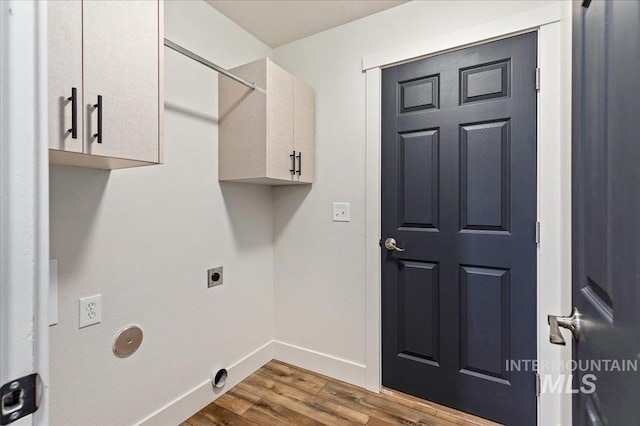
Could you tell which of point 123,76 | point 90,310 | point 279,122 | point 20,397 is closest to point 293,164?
point 279,122

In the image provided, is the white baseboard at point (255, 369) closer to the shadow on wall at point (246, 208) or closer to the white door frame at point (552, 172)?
the shadow on wall at point (246, 208)

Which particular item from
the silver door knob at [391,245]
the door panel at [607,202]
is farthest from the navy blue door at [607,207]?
the silver door knob at [391,245]

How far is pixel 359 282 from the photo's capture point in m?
1.99

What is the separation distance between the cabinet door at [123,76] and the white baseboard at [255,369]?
4.46ft

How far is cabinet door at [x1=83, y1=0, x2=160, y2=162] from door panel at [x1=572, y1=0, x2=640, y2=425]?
4.30 ft

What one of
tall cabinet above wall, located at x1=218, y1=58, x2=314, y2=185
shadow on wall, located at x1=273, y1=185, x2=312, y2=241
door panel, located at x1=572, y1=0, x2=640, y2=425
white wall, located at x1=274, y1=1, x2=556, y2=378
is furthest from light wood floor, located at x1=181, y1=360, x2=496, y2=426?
tall cabinet above wall, located at x1=218, y1=58, x2=314, y2=185

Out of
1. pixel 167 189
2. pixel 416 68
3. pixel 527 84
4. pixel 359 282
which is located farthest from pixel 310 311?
pixel 527 84

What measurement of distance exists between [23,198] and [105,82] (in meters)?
0.84

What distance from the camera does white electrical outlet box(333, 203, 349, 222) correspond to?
203cm

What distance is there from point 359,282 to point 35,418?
5.68ft

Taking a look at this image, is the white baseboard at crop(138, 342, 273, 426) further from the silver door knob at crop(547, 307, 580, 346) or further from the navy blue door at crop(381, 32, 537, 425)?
the silver door knob at crop(547, 307, 580, 346)

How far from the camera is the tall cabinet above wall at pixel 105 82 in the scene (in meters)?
0.90

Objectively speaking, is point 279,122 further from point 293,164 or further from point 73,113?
point 73,113

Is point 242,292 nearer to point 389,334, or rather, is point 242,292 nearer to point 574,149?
point 389,334
